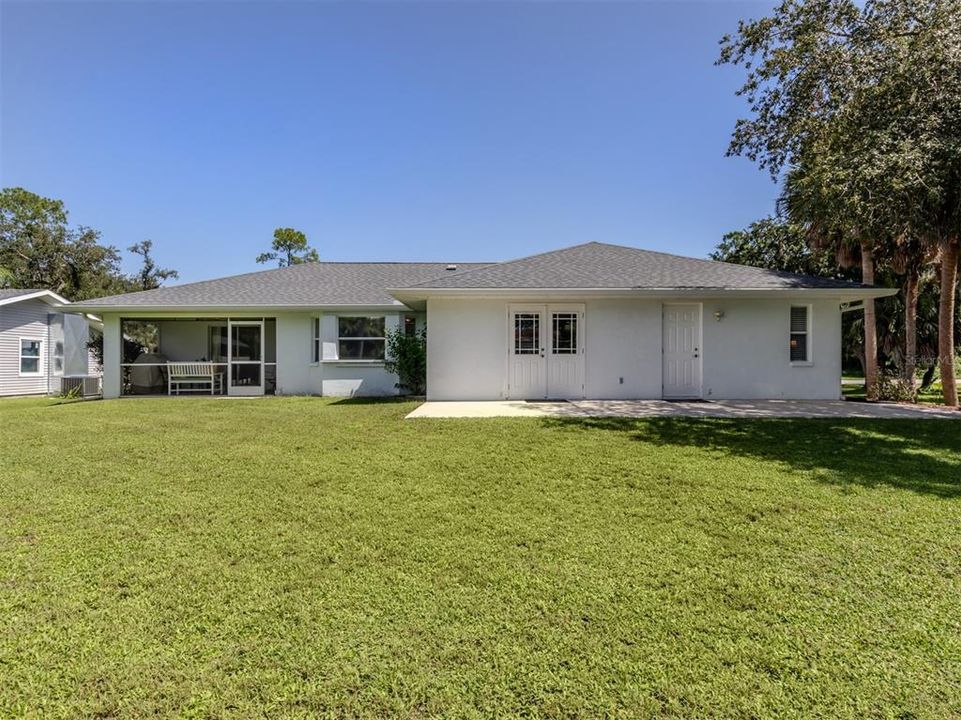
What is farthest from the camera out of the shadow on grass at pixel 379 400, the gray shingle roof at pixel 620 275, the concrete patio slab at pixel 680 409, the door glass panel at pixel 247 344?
the door glass panel at pixel 247 344

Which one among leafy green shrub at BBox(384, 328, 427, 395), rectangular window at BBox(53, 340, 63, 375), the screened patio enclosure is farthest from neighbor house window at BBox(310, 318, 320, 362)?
rectangular window at BBox(53, 340, 63, 375)

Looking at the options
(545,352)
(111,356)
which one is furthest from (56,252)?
(545,352)

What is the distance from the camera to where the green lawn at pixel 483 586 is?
2.04 meters

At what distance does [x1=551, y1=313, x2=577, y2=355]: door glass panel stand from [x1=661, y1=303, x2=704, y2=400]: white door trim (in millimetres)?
2295

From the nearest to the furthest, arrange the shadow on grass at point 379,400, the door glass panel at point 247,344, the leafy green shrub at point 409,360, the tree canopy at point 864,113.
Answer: the tree canopy at point 864,113, the shadow on grass at point 379,400, the leafy green shrub at point 409,360, the door glass panel at point 247,344

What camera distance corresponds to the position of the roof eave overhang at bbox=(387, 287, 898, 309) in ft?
35.0

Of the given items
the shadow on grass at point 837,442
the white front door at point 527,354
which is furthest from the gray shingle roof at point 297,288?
the shadow on grass at point 837,442

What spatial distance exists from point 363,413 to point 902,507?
8.60m

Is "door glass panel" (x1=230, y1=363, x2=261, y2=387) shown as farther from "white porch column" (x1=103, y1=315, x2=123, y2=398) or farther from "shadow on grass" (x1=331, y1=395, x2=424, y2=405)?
"shadow on grass" (x1=331, y1=395, x2=424, y2=405)

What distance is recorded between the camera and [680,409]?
32.5 feet

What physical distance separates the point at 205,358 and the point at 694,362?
1672 centimetres

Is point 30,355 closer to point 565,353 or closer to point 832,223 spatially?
point 565,353

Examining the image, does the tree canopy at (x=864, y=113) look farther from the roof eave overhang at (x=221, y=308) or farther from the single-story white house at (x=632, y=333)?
the roof eave overhang at (x=221, y=308)

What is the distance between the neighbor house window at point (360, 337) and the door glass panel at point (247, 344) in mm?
3642
